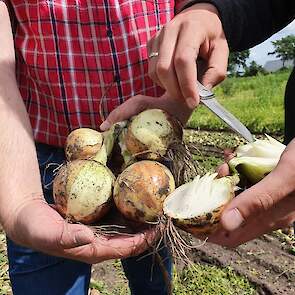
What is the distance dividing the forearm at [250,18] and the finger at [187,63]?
0.14 metres

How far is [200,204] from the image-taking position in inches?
46.8

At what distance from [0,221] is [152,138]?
42cm

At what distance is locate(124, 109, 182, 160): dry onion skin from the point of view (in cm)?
133

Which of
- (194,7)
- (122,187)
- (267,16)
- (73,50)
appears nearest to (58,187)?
(122,187)

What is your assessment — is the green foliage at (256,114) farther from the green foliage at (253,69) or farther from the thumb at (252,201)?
the green foliage at (253,69)

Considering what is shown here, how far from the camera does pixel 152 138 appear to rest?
1.33 meters

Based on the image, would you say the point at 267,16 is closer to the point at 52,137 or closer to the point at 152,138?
the point at 152,138

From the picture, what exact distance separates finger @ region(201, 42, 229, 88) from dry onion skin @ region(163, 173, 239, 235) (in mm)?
240

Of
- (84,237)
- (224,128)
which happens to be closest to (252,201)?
(84,237)

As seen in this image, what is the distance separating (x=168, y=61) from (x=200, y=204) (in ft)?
1.07

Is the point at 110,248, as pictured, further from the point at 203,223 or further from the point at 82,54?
the point at 82,54

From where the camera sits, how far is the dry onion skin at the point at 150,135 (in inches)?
52.2

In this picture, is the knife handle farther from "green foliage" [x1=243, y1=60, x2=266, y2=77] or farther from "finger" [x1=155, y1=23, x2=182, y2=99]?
"green foliage" [x1=243, y1=60, x2=266, y2=77]

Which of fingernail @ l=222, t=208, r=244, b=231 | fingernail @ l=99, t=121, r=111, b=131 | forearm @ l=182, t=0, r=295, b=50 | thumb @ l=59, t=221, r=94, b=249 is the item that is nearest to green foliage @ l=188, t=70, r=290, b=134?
forearm @ l=182, t=0, r=295, b=50
